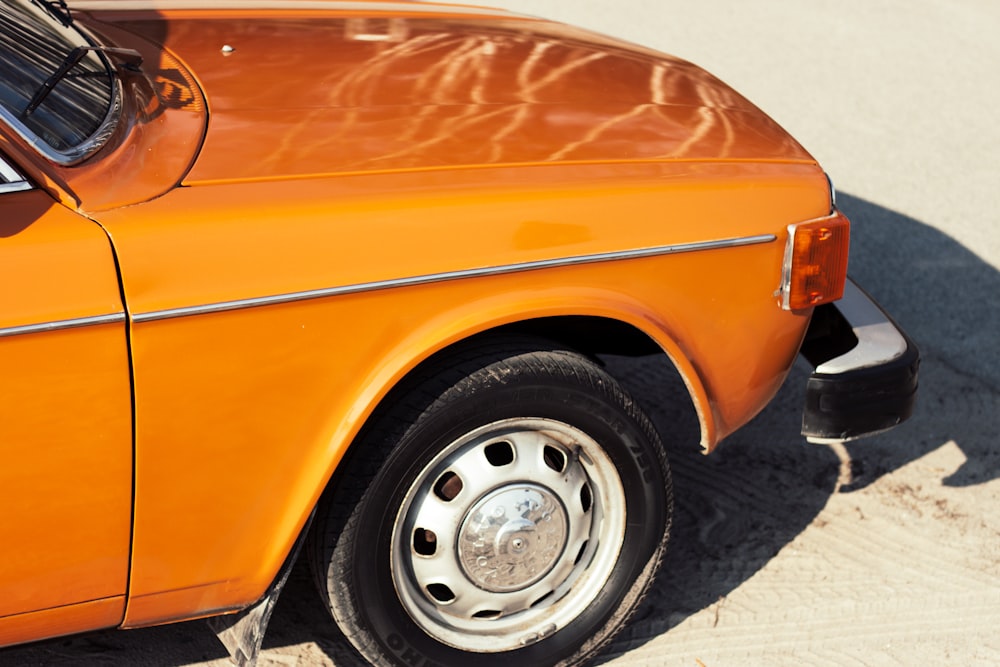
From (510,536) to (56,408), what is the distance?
1.01m

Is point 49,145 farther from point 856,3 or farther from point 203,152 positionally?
point 856,3

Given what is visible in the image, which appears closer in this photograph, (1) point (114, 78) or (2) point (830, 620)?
(1) point (114, 78)

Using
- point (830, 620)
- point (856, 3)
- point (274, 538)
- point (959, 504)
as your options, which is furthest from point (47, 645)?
point (856, 3)

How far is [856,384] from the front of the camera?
2.83 meters

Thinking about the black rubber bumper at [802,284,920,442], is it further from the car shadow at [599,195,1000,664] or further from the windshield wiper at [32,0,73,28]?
the windshield wiper at [32,0,73,28]

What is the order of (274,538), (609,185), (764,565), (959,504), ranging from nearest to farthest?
(274,538) < (609,185) < (764,565) < (959,504)

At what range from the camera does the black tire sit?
7.64 feet

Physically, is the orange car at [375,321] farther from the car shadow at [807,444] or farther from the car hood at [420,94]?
the car shadow at [807,444]

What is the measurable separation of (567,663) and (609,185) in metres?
1.12

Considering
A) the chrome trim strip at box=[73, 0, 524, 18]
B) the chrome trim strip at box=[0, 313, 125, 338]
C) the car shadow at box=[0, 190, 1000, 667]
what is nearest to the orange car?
the chrome trim strip at box=[0, 313, 125, 338]

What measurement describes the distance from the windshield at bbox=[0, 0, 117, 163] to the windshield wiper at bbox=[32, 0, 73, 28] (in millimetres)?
13

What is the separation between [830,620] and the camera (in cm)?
302

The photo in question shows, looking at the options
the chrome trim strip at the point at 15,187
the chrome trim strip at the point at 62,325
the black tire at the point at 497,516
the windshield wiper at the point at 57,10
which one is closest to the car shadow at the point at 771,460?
the black tire at the point at 497,516

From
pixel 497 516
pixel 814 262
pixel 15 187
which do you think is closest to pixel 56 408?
pixel 15 187
